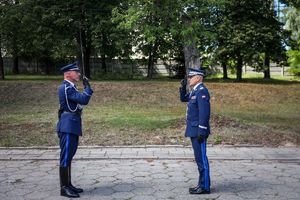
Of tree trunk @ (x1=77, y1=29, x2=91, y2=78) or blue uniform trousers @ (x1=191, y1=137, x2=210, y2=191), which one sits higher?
tree trunk @ (x1=77, y1=29, x2=91, y2=78)

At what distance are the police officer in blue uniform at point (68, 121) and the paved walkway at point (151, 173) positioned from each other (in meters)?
0.26

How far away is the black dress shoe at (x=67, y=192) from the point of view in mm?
6587

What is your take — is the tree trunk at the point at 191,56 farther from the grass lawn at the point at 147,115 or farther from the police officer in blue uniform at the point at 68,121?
the police officer in blue uniform at the point at 68,121

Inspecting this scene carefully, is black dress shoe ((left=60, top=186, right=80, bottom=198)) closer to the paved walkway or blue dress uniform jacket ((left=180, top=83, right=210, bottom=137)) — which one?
the paved walkway

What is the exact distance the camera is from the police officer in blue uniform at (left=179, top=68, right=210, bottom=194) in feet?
22.1

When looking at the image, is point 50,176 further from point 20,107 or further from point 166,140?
point 20,107

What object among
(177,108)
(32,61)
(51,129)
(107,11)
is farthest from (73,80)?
(32,61)

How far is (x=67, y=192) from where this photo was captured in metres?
6.62

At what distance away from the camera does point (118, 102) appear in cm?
1830

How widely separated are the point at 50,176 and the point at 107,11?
2087 cm

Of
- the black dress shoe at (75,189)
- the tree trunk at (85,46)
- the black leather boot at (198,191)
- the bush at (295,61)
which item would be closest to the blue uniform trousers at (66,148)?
the black dress shoe at (75,189)

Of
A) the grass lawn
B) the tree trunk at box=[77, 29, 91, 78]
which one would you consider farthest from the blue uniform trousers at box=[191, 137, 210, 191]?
Result: the tree trunk at box=[77, 29, 91, 78]

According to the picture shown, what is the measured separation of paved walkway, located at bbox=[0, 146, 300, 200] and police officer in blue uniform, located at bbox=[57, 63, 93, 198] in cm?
26

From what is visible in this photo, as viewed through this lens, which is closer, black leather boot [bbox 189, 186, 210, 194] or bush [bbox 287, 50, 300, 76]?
black leather boot [bbox 189, 186, 210, 194]
